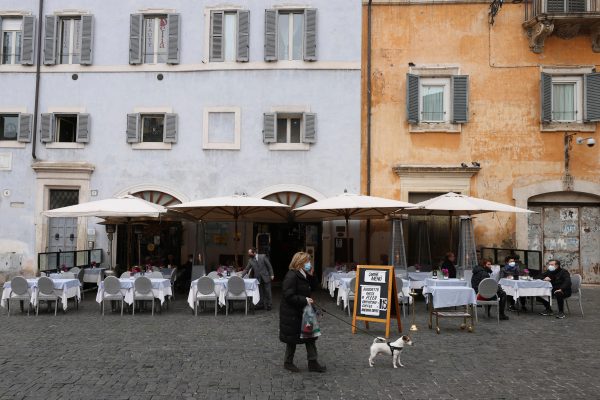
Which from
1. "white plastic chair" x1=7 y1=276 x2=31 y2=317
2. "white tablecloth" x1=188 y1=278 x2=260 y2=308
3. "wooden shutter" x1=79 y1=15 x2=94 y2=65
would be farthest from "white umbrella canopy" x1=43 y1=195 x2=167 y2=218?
"wooden shutter" x1=79 y1=15 x2=94 y2=65

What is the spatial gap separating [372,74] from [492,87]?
3.76 m

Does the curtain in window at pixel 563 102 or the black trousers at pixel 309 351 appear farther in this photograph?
the curtain in window at pixel 563 102

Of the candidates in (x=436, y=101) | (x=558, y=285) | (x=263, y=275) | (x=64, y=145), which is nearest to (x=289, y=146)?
(x=436, y=101)

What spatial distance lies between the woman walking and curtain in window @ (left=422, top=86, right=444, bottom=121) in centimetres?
1145

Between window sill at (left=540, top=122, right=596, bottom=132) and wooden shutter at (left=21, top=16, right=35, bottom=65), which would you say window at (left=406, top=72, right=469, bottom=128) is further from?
wooden shutter at (left=21, top=16, right=35, bottom=65)

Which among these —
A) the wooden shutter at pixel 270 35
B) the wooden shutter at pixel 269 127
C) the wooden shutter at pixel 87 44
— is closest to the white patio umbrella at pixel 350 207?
the wooden shutter at pixel 269 127

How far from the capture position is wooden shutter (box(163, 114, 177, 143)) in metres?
17.5

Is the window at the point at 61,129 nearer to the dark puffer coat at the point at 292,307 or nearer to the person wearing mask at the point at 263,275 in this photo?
the person wearing mask at the point at 263,275

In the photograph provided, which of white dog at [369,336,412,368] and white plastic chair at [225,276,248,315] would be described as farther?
white plastic chair at [225,276,248,315]

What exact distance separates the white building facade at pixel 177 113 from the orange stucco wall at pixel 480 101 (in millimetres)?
865

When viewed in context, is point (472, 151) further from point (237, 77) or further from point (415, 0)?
point (237, 77)

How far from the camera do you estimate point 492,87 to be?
17156 mm

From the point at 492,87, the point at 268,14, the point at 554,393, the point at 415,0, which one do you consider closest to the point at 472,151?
the point at 492,87

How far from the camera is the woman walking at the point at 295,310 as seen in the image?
6934 millimetres
